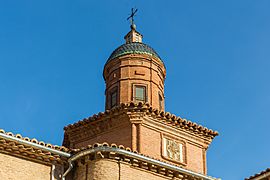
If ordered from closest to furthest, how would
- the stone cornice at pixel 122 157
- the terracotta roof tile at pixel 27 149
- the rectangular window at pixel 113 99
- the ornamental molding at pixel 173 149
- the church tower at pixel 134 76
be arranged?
the terracotta roof tile at pixel 27 149 → the stone cornice at pixel 122 157 → the ornamental molding at pixel 173 149 → the church tower at pixel 134 76 → the rectangular window at pixel 113 99

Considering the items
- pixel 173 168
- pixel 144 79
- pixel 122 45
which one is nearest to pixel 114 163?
pixel 173 168

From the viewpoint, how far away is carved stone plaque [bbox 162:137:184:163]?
2130 centimetres

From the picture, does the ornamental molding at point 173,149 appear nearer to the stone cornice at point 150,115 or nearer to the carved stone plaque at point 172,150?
the carved stone plaque at point 172,150

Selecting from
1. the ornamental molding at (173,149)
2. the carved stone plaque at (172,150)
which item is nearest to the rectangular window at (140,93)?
the ornamental molding at (173,149)

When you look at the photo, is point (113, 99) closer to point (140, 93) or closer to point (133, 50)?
point (140, 93)

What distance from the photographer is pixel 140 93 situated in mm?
23203

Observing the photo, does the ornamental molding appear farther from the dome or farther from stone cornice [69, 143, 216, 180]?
the dome

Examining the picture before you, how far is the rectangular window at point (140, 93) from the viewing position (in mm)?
23047

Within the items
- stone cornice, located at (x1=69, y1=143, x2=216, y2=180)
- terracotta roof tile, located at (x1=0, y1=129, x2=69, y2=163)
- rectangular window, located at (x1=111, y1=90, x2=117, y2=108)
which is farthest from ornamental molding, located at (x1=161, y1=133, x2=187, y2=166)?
terracotta roof tile, located at (x1=0, y1=129, x2=69, y2=163)

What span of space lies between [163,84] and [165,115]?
10.8 feet

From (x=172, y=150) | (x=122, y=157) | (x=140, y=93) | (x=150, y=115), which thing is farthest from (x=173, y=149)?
(x=122, y=157)

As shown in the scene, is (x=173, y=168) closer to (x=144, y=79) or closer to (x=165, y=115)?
(x=165, y=115)

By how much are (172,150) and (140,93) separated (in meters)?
2.88

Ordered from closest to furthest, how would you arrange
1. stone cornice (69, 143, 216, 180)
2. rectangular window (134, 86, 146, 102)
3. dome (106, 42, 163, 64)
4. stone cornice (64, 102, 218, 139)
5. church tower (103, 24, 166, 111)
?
stone cornice (69, 143, 216, 180) < stone cornice (64, 102, 218, 139) < rectangular window (134, 86, 146, 102) < church tower (103, 24, 166, 111) < dome (106, 42, 163, 64)
